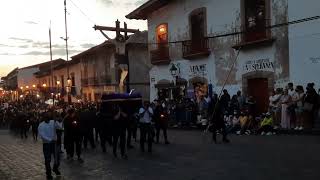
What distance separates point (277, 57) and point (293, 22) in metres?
1.94

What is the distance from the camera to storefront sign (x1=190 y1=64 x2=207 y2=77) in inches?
1186

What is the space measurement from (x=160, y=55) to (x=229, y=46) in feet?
24.7

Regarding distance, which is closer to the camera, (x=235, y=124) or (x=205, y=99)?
(x=235, y=124)

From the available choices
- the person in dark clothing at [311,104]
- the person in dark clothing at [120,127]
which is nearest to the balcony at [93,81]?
the person in dark clothing at [311,104]

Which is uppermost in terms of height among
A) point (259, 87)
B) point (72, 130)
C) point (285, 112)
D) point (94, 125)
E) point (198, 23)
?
point (198, 23)

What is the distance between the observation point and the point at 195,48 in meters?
30.7

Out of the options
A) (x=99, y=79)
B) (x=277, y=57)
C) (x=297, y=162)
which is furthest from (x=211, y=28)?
(x=99, y=79)

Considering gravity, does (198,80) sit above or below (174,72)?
below

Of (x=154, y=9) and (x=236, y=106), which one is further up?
(x=154, y=9)

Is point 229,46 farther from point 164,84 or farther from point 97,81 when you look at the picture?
point 97,81

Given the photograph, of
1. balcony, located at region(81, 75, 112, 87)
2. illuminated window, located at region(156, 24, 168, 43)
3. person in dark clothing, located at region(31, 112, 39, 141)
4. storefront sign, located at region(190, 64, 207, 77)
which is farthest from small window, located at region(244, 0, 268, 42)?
balcony, located at region(81, 75, 112, 87)

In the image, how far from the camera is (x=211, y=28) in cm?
2928

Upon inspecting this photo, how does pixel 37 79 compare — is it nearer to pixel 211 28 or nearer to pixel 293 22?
pixel 211 28

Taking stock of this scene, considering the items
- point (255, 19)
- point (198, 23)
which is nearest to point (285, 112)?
point (255, 19)
